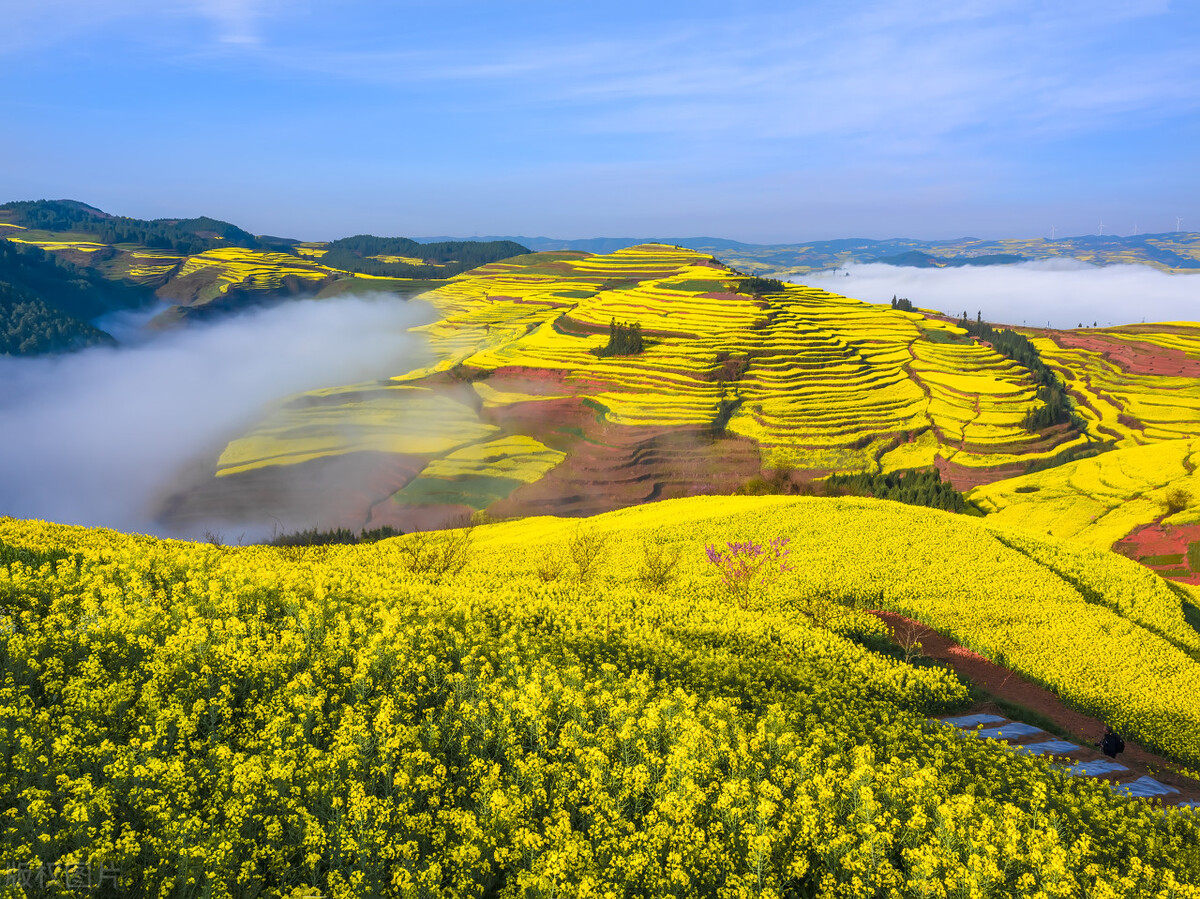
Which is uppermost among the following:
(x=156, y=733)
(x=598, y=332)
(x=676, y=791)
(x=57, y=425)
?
(x=598, y=332)

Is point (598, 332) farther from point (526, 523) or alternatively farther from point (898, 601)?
point (898, 601)

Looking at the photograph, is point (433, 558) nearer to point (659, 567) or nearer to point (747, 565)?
point (659, 567)

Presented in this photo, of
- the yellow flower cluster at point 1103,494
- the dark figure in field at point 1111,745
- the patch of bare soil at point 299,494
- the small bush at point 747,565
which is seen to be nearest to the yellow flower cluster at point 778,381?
the patch of bare soil at point 299,494

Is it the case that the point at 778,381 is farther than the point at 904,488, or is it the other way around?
the point at 778,381

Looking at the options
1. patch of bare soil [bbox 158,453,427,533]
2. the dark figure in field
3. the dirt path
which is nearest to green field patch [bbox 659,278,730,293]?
patch of bare soil [bbox 158,453,427,533]

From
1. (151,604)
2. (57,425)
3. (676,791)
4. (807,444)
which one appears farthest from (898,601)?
(57,425)

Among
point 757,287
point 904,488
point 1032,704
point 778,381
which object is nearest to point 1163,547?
point 904,488
